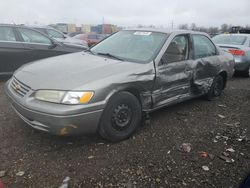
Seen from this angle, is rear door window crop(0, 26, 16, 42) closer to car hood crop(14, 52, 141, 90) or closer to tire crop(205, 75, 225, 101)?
car hood crop(14, 52, 141, 90)

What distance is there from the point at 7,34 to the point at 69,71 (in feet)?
13.7

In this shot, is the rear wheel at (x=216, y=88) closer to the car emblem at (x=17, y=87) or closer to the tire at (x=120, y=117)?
the tire at (x=120, y=117)

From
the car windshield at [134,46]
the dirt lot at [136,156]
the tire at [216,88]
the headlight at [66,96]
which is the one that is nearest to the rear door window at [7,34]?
the dirt lot at [136,156]

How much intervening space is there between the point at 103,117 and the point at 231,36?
7578mm

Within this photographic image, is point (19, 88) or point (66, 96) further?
point (19, 88)

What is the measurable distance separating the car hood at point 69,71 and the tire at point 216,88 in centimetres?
253

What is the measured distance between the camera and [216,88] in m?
5.91

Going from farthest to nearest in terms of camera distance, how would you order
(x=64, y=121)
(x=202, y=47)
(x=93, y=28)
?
(x=93, y=28) → (x=202, y=47) → (x=64, y=121)

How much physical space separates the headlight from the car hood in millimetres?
67

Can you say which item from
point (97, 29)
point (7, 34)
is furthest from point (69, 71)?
point (97, 29)

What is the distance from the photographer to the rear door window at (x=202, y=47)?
16.1 feet

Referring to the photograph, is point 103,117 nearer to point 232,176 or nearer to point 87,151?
point 87,151

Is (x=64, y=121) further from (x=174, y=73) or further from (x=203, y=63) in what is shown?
(x=203, y=63)

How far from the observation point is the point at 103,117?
11.0ft
